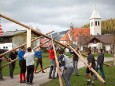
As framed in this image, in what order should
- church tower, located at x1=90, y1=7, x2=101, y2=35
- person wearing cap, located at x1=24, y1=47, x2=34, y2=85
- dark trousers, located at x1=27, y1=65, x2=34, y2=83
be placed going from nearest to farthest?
1. person wearing cap, located at x1=24, y1=47, x2=34, y2=85
2. dark trousers, located at x1=27, y1=65, x2=34, y2=83
3. church tower, located at x1=90, y1=7, x2=101, y2=35

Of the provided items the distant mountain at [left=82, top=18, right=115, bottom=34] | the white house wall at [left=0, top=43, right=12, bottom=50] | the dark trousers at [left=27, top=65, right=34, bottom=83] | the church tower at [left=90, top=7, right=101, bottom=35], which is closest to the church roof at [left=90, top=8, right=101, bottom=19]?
the church tower at [left=90, top=7, right=101, bottom=35]

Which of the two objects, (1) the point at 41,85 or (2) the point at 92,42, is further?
(2) the point at 92,42

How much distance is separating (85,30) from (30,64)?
10623cm

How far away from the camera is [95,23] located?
383ft

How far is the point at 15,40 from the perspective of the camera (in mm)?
66438

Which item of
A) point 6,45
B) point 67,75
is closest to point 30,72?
point 67,75

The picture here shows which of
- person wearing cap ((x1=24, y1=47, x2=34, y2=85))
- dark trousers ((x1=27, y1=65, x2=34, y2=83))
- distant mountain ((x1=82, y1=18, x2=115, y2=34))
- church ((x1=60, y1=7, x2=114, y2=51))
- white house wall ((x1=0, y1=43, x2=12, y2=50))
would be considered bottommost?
dark trousers ((x1=27, y1=65, x2=34, y2=83))

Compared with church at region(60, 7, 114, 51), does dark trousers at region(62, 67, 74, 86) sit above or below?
below

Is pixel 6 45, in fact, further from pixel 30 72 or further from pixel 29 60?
pixel 29 60

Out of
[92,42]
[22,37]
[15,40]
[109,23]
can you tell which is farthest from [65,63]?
[109,23]

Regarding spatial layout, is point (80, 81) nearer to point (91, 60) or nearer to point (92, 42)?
point (91, 60)

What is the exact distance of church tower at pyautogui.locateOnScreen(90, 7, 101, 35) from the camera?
→ 112938mm

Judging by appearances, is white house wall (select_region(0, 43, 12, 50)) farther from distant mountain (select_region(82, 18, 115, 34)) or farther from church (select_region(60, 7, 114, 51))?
distant mountain (select_region(82, 18, 115, 34))

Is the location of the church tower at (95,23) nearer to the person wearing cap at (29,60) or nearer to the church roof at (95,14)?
the church roof at (95,14)
